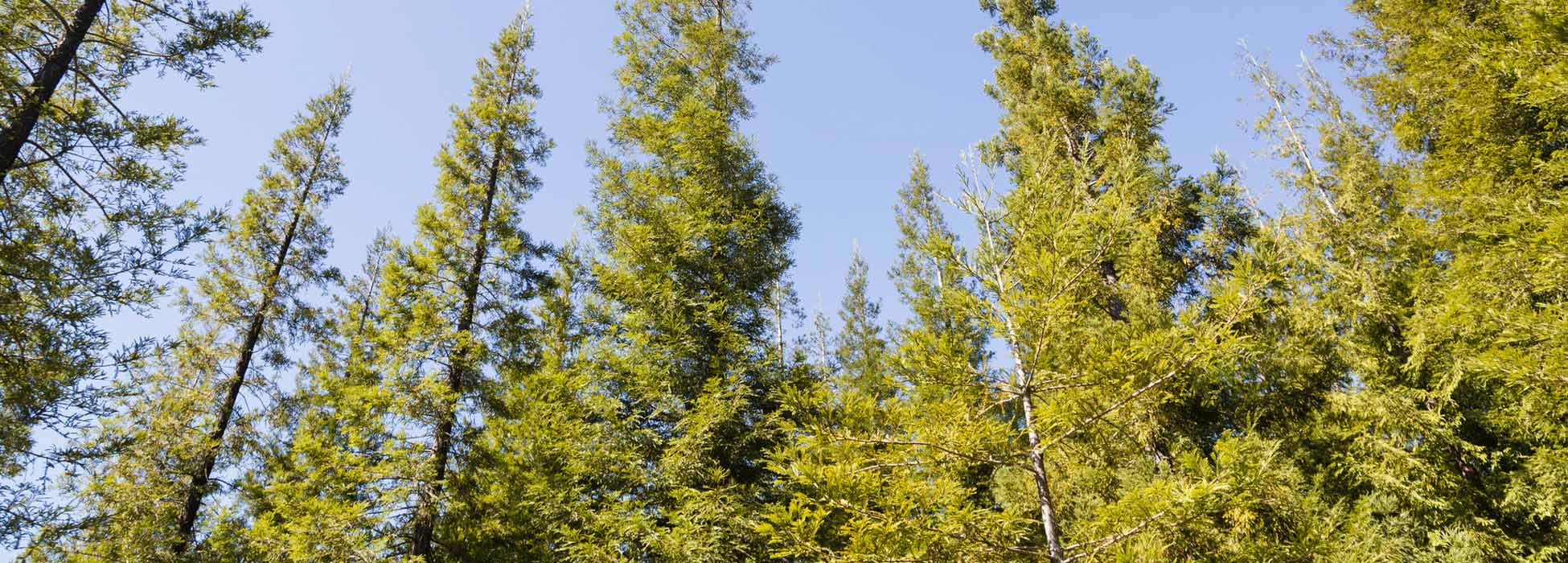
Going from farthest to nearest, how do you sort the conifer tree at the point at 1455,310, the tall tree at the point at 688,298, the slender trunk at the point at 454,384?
1. the slender trunk at the point at 454,384
2. the tall tree at the point at 688,298
3. the conifer tree at the point at 1455,310

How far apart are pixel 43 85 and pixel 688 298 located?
23.9 feet

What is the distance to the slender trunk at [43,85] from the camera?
20.6ft

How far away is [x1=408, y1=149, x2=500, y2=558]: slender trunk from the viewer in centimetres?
1000

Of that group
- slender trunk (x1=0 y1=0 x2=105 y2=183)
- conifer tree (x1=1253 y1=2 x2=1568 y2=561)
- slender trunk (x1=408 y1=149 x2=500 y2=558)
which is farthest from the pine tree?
slender trunk (x1=0 y1=0 x2=105 y2=183)

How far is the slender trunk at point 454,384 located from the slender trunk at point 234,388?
3706 millimetres

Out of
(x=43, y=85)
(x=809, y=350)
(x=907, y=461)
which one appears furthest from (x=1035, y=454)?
(x=43, y=85)

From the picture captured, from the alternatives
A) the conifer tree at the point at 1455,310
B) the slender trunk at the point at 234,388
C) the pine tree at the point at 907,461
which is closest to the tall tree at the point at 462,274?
the slender trunk at the point at 234,388

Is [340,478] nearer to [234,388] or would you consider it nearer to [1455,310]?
[234,388]

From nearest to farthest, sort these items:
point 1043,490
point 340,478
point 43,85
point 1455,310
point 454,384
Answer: point 1043,490
point 43,85
point 1455,310
point 340,478
point 454,384

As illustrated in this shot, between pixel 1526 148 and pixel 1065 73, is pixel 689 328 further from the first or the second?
pixel 1526 148

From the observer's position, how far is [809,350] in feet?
38.8

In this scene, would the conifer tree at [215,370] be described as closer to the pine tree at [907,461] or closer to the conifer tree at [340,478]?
the conifer tree at [340,478]

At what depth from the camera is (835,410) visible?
26.5 ft

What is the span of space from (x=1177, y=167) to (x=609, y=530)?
10291mm
